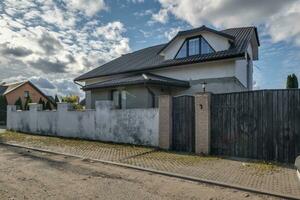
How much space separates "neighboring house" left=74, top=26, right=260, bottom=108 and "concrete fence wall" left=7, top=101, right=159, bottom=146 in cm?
249

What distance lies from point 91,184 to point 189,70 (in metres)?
11.7

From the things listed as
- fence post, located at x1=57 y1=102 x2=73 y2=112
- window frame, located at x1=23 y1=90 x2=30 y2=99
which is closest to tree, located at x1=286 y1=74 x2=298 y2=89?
fence post, located at x1=57 y1=102 x2=73 y2=112

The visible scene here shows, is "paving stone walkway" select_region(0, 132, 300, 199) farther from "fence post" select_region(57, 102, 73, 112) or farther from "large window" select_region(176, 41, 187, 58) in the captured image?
"large window" select_region(176, 41, 187, 58)

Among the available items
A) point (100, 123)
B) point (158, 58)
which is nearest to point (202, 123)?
point (100, 123)

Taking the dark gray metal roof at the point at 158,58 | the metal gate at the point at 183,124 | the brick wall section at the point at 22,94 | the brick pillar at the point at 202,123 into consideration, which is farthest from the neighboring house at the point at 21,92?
the brick pillar at the point at 202,123

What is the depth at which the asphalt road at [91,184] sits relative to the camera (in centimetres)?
559

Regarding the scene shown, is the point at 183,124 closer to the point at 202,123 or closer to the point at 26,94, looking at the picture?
the point at 202,123

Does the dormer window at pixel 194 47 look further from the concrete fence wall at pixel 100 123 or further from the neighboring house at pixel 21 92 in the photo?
the neighboring house at pixel 21 92

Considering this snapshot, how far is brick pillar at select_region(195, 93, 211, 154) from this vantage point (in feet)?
32.2

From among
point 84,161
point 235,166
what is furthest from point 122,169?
point 235,166

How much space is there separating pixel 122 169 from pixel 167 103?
3.77 metres

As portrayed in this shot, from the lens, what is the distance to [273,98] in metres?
8.62

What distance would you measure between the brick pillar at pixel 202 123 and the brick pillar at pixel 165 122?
1211 mm

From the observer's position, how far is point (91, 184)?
20.9 ft
